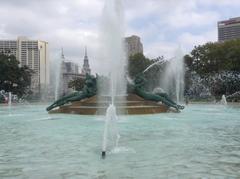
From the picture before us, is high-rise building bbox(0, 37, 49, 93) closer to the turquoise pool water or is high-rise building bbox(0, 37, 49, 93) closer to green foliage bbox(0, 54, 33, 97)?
green foliage bbox(0, 54, 33, 97)

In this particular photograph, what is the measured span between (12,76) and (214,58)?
1296 inches

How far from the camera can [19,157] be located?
362 inches

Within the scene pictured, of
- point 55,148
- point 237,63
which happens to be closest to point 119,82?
point 55,148

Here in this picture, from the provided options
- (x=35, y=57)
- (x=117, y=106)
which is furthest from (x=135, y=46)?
(x=117, y=106)

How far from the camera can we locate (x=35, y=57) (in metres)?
112

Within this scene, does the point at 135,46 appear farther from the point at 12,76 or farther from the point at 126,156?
the point at 126,156

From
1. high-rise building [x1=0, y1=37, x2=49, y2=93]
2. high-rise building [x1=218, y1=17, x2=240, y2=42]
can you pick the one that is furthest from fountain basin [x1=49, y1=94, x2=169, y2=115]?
high-rise building [x1=218, y1=17, x2=240, y2=42]

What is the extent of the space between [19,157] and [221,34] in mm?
128259

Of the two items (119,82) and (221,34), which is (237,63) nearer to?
(119,82)

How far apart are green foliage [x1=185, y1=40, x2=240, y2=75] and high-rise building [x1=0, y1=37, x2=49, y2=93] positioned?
45.5m

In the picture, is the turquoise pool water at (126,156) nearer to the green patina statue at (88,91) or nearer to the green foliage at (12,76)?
the green patina statue at (88,91)

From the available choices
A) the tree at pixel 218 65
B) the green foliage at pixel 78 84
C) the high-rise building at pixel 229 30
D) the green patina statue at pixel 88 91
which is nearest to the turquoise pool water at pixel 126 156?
the green patina statue at pixel 88 91

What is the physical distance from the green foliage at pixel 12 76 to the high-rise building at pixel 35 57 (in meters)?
27.9

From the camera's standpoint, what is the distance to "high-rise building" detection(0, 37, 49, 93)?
106m
